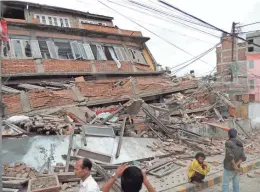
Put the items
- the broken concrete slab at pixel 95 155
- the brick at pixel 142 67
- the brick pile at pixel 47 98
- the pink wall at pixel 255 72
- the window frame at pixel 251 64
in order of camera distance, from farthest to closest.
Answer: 1. the window frame at pixel 251 64
2. the pink wall at pixel 255 72
3. the brick at pixel 142 67
4. the brick pile at pixel 47 98
5. the broken concrete slab at pixel 95 155

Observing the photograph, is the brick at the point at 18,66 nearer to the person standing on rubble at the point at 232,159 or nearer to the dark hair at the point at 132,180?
the person standing on rubble at the point at 232,159

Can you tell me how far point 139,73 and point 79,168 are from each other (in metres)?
18.6

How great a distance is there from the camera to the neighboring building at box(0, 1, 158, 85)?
16219 mm

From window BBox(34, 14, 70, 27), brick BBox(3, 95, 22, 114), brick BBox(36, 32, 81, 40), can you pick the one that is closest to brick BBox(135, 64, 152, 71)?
brick BBox(36, 32, 81, 40)

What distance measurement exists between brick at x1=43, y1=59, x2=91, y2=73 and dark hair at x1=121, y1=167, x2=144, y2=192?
1492cm

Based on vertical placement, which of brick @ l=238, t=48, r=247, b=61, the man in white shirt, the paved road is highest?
brick @ l=238, t=48, r=247, b=61

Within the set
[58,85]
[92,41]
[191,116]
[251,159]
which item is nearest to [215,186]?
[251,159]

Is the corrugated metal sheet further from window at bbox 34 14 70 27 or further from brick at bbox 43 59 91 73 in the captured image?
window at bbox 34 14 70 27

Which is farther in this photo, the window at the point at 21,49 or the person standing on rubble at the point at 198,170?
the window at the point at 21,49

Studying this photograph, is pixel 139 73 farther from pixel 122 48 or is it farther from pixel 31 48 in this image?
pixel 31 48

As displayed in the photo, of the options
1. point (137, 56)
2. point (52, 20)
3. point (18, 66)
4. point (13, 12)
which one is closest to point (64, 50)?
point (52, 20)

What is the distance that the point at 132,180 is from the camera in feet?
9.82

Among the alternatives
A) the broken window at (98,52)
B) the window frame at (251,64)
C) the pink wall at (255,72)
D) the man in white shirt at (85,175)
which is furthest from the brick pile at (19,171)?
the window frame at (251,64)

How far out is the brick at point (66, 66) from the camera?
17016 millimetres
